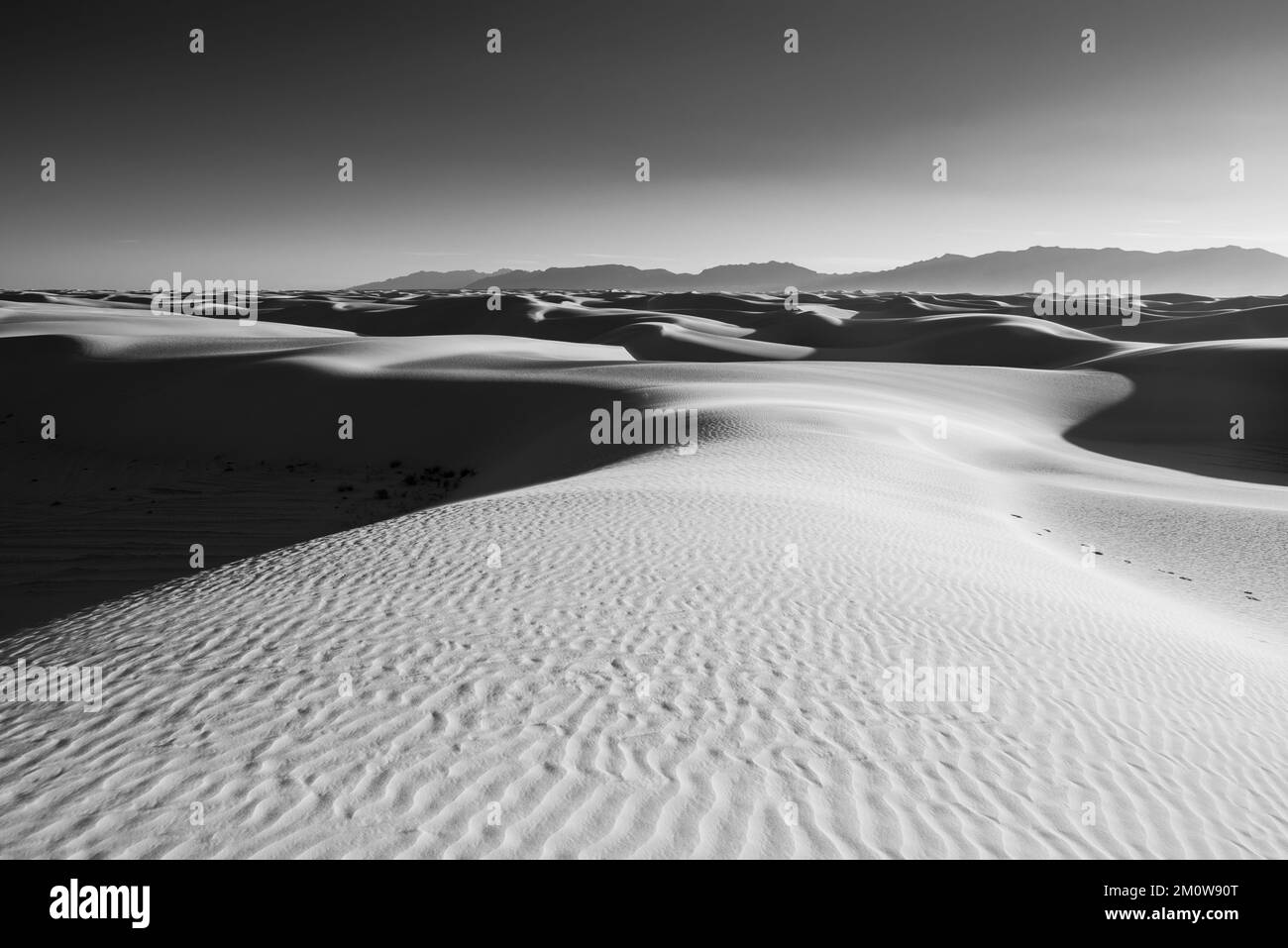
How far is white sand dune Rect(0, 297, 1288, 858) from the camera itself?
3.99 metres

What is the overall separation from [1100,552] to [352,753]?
485 inches

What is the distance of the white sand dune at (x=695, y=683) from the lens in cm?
399

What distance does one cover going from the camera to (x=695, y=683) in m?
5.57

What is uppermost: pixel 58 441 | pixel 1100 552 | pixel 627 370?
pixel 627 370

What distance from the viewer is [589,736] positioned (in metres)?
4.76

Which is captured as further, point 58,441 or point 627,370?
point 627,370

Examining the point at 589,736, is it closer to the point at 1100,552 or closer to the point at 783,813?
the point at 783,813

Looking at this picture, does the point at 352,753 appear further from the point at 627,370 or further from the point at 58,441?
the point at 627,370
